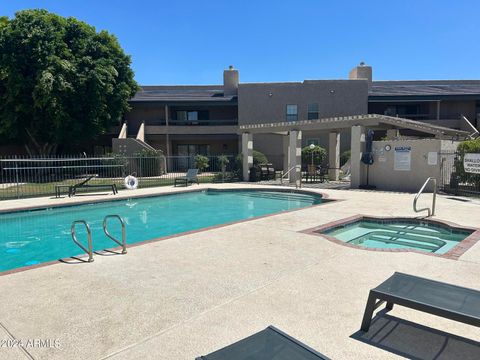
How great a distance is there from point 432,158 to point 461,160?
3.42ft

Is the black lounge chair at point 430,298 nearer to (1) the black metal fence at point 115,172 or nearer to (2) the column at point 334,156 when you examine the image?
(1) the black metal fence at point 115,172

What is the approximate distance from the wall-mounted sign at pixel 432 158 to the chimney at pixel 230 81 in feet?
68.7

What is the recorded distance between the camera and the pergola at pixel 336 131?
16.5 meters

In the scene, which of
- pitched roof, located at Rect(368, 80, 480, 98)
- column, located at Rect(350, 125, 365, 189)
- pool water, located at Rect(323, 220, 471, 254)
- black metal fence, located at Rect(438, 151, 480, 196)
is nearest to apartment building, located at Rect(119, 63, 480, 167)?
pitched roof, located at Rect(368, 80, 480, 98)

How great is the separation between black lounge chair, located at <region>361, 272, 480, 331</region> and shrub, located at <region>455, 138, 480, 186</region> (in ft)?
41.5

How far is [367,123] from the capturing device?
54.6 feet

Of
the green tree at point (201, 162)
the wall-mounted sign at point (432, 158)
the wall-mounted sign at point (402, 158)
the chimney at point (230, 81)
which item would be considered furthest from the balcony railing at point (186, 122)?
the wall-mounted sign at point (432, 158)

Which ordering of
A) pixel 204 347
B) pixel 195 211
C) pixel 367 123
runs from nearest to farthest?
pixel 204 347 < pixel 195 211 < pixel 367 123

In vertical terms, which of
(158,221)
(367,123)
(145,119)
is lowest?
(158,221)

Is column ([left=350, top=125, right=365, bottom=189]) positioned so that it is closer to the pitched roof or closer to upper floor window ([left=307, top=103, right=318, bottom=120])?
upper floor window ([left=307, top=103, right=318, bottom=120])

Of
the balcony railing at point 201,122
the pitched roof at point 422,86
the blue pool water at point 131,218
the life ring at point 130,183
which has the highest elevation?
the pitched roof at point 422,86

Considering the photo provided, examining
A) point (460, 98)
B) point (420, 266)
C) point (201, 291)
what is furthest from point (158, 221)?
point (460, 98)

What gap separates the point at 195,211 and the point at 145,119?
21310 mm

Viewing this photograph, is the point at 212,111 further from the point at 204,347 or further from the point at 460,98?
the point at 204,347
